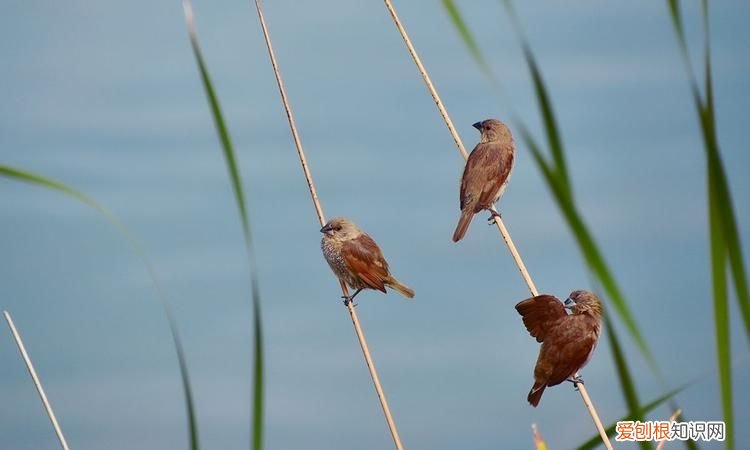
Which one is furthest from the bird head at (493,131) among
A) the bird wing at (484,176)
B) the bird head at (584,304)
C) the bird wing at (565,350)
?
the bird wing at (565,350)

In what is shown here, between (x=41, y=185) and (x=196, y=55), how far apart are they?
0.25 meters

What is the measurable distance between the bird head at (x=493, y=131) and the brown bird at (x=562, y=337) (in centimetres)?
154

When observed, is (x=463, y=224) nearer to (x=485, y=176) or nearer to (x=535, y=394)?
(x=485, y=176)

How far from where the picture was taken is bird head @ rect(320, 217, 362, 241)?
16.0 feet

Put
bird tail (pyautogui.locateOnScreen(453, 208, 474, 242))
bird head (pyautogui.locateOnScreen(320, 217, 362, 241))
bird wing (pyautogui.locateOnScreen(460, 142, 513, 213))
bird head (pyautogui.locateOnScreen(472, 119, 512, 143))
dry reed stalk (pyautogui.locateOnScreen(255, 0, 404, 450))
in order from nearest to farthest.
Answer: dry reed stalk (pyautogui.locateOnScreen(255, 0, 404, 450)) → bird tail (pyautogui.locateOnScreen(453, 208, 474, 242)) → bird wing (pyautogui.locateOnScreen(460, 142, 513, 213)) → bird head (pyautogui.locateOnScreen(320, 217, 362, 241)) → bird head (pyautogui.locateOnScreen(472, 119, 512, 143))

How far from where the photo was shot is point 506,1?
3.24 ft

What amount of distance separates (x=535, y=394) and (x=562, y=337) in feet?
0.92

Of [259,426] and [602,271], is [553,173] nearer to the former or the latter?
[602,271]

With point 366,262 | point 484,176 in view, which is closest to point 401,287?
point 366,262

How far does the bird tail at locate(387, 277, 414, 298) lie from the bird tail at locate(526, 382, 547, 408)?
3.69ft

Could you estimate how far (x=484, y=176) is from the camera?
4824 millimetres

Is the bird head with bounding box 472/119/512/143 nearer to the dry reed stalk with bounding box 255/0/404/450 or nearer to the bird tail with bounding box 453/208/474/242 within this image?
the bird tail with bounding box 453/208/474/242

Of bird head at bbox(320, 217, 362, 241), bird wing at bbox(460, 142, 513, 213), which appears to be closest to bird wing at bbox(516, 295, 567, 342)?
bird wing at bbox(460, 142, 513, 213)

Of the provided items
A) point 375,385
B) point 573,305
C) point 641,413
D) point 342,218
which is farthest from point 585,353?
point 641,413
